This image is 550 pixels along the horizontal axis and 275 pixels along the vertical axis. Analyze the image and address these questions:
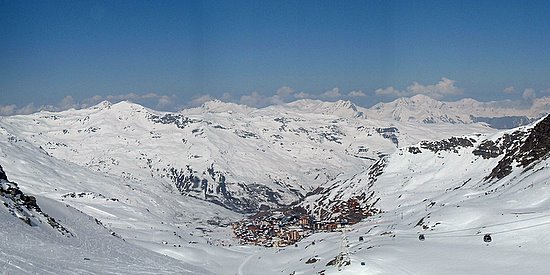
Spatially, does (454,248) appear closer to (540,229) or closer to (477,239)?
(477,239)

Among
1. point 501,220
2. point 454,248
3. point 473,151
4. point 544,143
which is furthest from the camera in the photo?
point 473,151

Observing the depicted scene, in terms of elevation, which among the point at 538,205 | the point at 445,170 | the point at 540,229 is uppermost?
the point at 445,170

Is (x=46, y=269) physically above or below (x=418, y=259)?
below

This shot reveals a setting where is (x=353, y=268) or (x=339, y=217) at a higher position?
(x=339, y=217)

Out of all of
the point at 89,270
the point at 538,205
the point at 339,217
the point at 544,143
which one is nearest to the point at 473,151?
the point at 339,217

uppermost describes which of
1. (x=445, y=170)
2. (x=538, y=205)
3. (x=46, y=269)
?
(x=445, y=170)

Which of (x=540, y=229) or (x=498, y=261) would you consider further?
(x=540, y=229)

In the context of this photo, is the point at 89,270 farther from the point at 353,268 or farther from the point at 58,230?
the point at 58,230

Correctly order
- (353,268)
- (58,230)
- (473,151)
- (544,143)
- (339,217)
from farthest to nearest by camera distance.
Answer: (473,151) < (339,217) < (544,143) < (58,230) < (353,268)

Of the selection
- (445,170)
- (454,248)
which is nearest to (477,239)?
(454,248)
